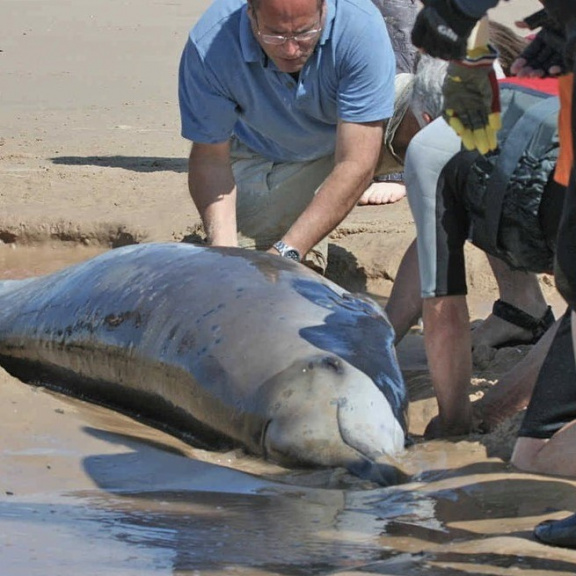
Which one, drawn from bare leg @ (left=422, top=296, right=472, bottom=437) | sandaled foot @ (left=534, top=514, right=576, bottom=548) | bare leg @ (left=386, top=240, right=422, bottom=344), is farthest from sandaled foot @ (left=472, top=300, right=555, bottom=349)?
sandaled foot @ (left=534, top=514, right=576, bottom=548)

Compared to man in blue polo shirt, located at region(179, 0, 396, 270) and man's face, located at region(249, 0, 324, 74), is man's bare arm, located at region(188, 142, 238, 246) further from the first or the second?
man's face, located at region(249, 0, 324, 74)

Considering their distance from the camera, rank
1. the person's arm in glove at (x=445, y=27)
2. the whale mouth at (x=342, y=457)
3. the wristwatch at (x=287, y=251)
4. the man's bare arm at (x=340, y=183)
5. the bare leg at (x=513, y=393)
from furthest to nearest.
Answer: the man's bare arm at (x=340, y=183), the wristwatch at (x=287, y=251), the bare leg at (x=513, y=393), the whale mouth at (x=342, y=457), the person's arm in glove at (x=445, y=27)

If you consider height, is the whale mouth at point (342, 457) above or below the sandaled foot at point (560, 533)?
below

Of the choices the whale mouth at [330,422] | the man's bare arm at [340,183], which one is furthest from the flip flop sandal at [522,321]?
the whale mouth at [330,422]

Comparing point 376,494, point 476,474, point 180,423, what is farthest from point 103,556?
point 180,423

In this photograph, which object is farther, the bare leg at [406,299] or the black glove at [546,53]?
the bare leg at [406,299]

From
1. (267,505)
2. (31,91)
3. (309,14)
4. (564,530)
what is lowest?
(31,91)

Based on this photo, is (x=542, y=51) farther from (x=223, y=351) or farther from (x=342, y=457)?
(x=223, y=351)

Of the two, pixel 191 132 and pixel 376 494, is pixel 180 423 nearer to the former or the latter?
pixel 376 494

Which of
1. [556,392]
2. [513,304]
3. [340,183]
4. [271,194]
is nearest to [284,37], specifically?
[340,183]

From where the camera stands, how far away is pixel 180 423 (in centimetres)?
462

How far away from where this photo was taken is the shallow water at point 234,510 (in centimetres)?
304

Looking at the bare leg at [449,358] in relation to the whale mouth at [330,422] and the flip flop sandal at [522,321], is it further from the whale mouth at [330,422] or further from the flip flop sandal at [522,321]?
the flip flop sandal at [522,321]

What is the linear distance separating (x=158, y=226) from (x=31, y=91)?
626 centimetres
